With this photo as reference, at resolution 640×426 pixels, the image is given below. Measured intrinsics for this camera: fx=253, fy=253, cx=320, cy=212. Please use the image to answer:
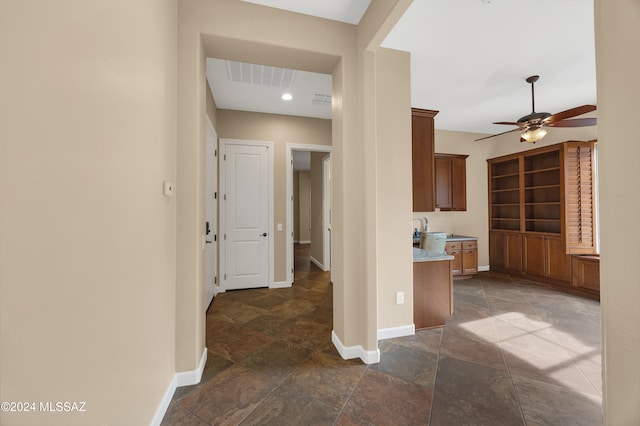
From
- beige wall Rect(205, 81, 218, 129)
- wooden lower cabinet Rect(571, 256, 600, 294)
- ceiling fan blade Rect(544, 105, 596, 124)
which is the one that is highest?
beige wall Rect(205, 81, 218, 129)

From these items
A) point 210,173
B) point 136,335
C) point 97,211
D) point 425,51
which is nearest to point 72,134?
point 97,211

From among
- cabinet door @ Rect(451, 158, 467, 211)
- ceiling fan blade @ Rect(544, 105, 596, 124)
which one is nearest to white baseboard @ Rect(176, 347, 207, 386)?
ceiling fan blade @ Rect(544, 105, 596, 124)

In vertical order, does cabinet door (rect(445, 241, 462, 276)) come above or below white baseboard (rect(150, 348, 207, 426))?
above

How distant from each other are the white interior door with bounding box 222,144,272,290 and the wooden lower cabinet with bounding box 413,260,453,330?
8.11 feet

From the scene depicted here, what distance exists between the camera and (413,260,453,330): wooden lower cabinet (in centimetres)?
291

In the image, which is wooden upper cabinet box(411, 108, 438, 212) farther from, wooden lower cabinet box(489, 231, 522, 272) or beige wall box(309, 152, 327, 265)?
wooden lower cabinet box(489, 231, 522, 272)

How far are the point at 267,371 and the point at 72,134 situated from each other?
6.76 feet

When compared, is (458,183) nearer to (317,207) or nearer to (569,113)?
(569,113)

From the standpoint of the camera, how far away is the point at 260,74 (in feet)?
10.3

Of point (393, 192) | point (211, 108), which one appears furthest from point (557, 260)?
point (211, 108)

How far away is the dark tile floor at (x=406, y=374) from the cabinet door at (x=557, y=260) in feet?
3.84

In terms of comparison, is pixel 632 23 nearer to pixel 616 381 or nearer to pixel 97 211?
pixel 616 381

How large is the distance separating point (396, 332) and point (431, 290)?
66 centimetres

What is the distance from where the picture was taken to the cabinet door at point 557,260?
175 inches
